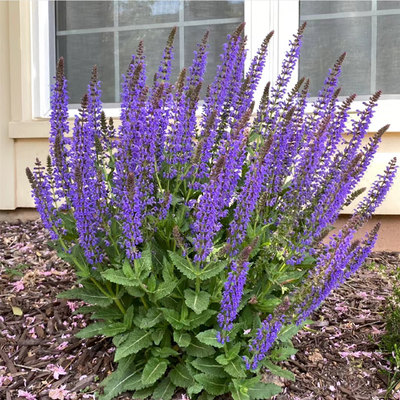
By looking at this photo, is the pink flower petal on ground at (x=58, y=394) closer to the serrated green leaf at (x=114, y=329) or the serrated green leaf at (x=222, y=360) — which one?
the serrated green leaf at (x=114, y=329)

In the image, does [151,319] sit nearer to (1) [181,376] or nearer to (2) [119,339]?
(2) [119,339]

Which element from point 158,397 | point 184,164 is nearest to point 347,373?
point 158,397

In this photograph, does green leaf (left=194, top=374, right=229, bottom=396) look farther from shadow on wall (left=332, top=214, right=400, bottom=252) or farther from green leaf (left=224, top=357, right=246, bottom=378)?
shadow on wall (left=332, top=214, right=400, bottom=252)

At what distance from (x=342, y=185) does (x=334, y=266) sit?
359 millimetres

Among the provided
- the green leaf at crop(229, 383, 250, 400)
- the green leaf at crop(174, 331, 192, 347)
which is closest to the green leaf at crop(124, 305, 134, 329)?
the green leaf at crop(174, 331, 192, 347)

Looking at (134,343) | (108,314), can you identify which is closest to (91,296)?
(108,314)

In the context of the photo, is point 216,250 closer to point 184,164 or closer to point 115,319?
point 184,164

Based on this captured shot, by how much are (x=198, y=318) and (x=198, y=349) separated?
179 millimetres

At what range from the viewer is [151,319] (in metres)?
2.27

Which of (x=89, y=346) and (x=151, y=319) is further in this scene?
(x=89, y=346)

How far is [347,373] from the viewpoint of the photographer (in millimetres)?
2715

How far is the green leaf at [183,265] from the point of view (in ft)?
6.92

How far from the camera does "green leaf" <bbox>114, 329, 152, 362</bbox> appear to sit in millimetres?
2207

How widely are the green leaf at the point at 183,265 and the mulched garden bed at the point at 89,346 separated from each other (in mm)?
719
